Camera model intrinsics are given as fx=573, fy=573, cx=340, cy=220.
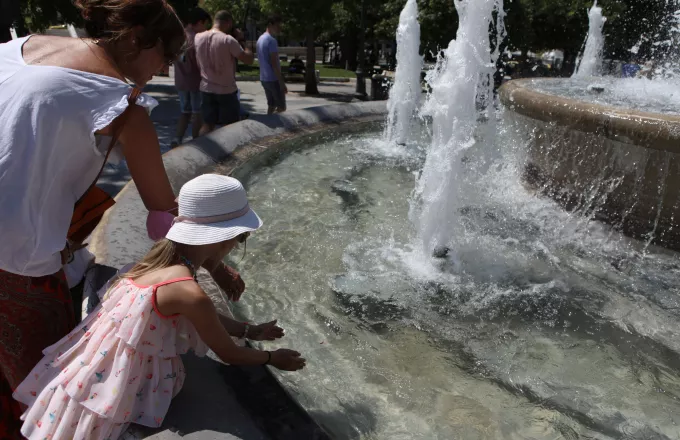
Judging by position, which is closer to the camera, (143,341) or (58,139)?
(58,139)

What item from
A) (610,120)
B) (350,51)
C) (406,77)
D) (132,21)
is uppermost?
(132,21)

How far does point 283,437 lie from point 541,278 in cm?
239

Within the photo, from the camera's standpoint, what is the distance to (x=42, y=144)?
156 centimetres

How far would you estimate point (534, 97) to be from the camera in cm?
467

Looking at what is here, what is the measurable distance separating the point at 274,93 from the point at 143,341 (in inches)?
266

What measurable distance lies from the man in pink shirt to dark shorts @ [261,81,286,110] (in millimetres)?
1268

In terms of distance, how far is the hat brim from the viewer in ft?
5.76

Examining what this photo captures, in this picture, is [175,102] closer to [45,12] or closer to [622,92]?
[45,12]

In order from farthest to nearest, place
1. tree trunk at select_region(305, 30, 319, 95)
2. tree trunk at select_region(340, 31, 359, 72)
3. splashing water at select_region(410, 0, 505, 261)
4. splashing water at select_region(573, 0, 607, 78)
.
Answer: tree trunk at select_region(340, 31, 359, 72) → splashing water at select_region(573, 0, 607, 78) → tree trunk at select_region(305, 30, 319, 95) → splashing water at select_region(410, 0, 505, 261)

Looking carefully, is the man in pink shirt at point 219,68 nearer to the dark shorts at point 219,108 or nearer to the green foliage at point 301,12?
the dark shorts at point 219,108

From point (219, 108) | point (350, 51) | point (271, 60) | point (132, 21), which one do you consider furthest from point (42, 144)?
point (350, 51)

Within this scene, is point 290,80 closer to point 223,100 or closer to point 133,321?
point 223,100

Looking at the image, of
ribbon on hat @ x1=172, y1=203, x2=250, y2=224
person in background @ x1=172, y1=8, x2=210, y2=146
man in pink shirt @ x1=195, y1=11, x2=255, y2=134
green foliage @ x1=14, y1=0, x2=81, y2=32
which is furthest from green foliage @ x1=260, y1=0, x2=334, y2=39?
ribbon on hat @ x1=172, y1=203, x2=250, y2=224

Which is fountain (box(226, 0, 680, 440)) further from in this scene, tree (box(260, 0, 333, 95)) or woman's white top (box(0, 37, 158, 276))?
tree (box(260, 0, 333, 95))
